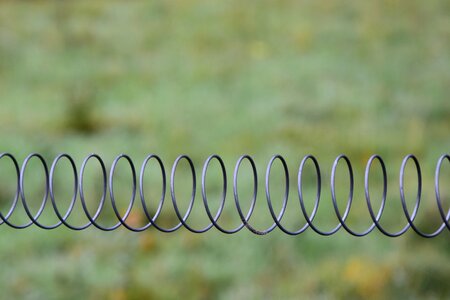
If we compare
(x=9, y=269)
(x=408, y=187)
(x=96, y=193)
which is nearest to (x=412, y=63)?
(x=408, y=187)

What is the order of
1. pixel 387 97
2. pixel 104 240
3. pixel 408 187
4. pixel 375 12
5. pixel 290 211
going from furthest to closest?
pixel 375 12, pixel 387 97, pixel 408 187, pixel 290 211, pixel 104 240

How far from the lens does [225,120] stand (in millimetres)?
6344

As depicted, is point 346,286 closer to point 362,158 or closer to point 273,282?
point 273,282

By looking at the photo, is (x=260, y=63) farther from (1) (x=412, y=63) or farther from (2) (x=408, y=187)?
(2) (x=408, y=187)

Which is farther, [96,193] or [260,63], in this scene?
[260,63]

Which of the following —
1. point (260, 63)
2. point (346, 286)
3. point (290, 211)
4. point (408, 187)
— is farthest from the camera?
point (260, 63)

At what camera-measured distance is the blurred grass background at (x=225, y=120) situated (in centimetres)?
438

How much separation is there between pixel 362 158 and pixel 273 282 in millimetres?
1896

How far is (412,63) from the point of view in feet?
25.1

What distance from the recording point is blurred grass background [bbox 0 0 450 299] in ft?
14.4

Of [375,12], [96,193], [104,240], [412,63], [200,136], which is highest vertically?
[375,12]

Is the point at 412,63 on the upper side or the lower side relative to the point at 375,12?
lower

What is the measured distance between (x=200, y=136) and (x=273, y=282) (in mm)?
1933

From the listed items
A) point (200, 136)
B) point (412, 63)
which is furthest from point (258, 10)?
point (200, 136)
